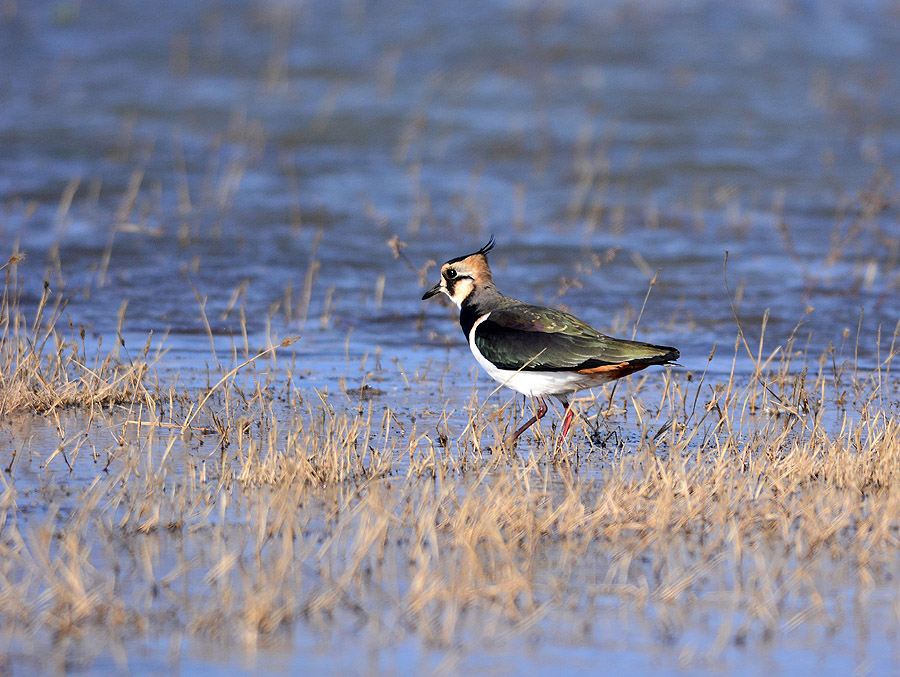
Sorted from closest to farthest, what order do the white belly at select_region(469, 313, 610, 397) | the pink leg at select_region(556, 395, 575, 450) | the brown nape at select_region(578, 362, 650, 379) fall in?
the pink leg at select_region(556, 395, 575, 450) → the brown nape at select_region(578, 362, 650, 379) → the white belly at select_region(469, 313, 610, 397)

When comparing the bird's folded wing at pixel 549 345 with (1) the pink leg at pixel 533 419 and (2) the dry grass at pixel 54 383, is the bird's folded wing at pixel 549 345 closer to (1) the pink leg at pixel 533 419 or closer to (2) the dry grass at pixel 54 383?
(1) the pink leg at pixel 533 419

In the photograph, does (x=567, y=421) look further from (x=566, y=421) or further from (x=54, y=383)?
(x=54, y=383)

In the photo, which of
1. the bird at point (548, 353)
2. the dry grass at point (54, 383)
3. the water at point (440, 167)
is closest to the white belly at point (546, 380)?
the bird at point (548, 353)

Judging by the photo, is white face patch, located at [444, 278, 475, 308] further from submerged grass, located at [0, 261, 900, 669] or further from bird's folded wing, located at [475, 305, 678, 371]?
submerged grass, located at [0, 261, 900, 669]

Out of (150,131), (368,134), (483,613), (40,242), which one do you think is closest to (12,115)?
(150,131)

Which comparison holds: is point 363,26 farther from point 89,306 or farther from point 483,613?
point 483,613

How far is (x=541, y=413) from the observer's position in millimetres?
6906

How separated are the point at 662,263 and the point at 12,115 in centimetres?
1095

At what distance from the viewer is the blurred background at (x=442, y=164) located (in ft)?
35.8

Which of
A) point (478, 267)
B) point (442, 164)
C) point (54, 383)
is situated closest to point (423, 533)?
point (54, 383)

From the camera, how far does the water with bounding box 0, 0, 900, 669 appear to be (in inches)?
420

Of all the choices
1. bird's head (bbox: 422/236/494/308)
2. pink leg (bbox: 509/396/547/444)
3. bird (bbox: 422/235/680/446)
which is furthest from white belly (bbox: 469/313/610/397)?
bird's head (bbox: 422/236/494/308)

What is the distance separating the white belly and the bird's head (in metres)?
0.78

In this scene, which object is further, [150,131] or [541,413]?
[150,131]
